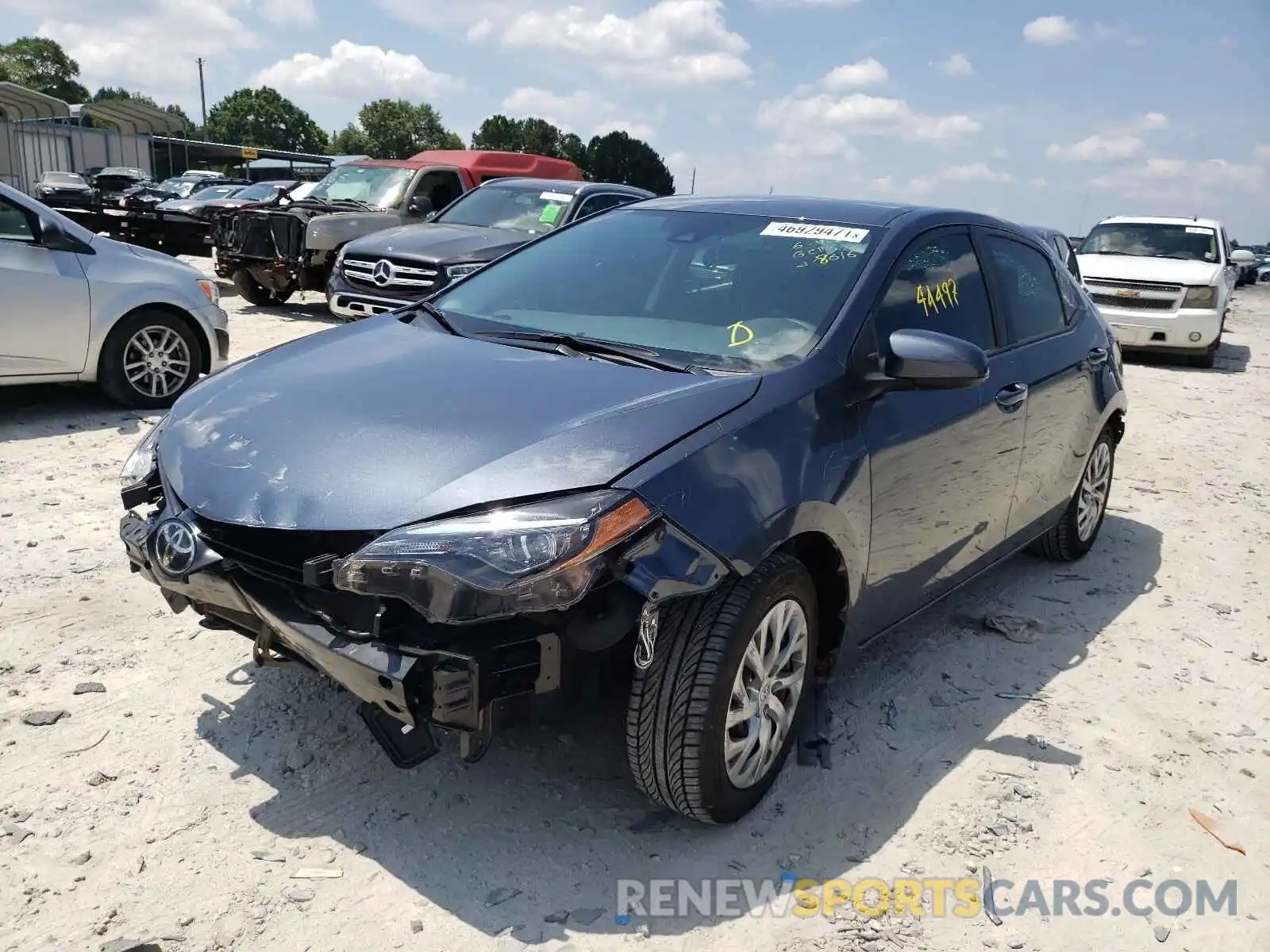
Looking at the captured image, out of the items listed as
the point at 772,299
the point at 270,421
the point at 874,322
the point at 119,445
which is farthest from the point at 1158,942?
the point at 119,445

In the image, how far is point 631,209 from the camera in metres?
4.34

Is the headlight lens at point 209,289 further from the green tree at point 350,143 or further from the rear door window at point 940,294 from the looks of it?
the green tree at point 350,143

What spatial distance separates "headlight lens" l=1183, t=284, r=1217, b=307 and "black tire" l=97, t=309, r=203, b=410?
38.8 feet

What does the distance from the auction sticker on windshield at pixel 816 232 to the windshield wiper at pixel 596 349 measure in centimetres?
80

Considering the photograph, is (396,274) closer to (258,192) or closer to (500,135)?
(258,192)

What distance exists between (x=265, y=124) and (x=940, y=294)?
391ft

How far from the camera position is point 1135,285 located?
44.6ft

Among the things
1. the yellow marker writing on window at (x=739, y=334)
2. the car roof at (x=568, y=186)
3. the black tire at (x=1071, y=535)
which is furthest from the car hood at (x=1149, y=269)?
the yellow marker writing on window at (x=739, y=334)

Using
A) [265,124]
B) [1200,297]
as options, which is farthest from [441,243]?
[265,124]

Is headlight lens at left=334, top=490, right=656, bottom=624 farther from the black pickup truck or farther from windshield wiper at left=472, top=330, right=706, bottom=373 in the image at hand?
the black pickup truck

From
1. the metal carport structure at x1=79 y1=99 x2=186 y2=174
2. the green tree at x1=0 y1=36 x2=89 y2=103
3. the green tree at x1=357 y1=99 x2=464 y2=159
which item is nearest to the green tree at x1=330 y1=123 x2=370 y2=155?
the green tree at x1=357 y1=99 x2=464 y2=159

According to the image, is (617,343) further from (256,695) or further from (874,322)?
(256,695)

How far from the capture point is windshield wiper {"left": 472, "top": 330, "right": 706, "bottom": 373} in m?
3.14

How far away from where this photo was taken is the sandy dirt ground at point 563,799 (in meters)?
2.56
